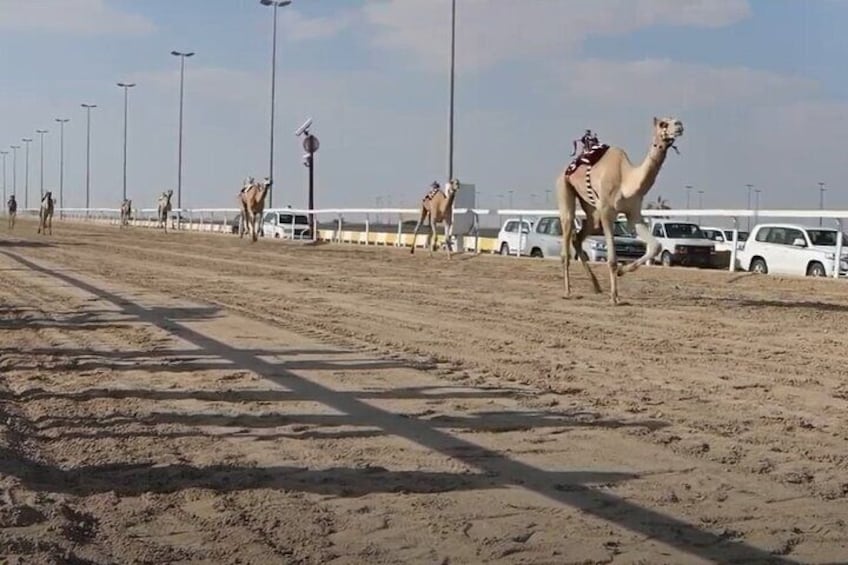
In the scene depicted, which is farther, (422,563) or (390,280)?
(390,280)

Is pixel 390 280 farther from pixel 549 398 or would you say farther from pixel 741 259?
pixel 549 398

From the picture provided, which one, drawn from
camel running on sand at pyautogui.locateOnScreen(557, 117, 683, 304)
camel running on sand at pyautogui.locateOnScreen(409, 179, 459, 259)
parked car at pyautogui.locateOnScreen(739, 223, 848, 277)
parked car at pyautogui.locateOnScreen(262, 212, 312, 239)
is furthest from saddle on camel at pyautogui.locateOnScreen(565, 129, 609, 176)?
parked car at pyautogui.locateOnScreen(262, 212, 312, 239)

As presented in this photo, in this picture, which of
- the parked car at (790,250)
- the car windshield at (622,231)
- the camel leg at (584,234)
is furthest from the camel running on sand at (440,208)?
the camel leg at (584,234)

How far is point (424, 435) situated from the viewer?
24.4 feet

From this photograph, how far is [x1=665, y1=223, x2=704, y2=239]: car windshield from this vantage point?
31.2m

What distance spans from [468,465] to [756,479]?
1.61 metres

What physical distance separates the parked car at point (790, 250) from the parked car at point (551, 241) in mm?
2974

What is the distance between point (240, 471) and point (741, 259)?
2237 cm

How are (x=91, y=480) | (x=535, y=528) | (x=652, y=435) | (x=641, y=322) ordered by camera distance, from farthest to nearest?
(x=641, y=322) < (x=652, y=435) < (x=91, y=480) < (x=535, y=528)

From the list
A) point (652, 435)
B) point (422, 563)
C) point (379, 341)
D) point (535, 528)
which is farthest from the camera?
point (379, 341)

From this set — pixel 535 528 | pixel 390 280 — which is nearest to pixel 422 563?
pixel 535 528

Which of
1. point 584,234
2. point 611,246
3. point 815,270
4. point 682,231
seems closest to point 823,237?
point 815,270

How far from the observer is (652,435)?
743cm

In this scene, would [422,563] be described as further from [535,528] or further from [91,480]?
[91,480]
